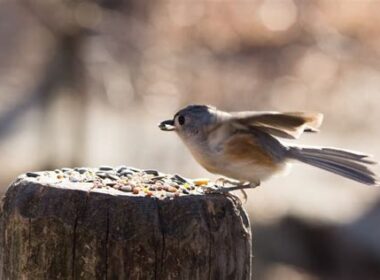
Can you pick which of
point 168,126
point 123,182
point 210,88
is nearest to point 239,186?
point 168,126

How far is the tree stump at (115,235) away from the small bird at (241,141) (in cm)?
97

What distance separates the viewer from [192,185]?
439 cm

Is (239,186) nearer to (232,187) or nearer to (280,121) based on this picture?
(232,187)

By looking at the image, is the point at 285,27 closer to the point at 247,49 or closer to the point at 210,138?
the point at 247,49

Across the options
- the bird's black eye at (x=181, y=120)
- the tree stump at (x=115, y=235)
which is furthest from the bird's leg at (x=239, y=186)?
the tree stump at (x=115, y=235)

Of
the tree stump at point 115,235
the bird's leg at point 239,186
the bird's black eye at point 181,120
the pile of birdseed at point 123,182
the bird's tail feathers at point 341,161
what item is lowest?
the tree stump at point 115,235

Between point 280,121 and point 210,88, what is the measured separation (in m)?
14.1

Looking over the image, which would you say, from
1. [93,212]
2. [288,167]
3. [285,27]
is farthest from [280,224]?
[285,27]

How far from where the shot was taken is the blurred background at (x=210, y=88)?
38.3 feet

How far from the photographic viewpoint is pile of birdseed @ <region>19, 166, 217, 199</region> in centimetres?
384

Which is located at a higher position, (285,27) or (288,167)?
(285,27)

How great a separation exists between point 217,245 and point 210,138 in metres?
1.19

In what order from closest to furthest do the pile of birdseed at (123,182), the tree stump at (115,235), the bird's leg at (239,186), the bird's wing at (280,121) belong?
the tree stump at (115,235), the pile of birdseed at (123,182), the bird's leg at (239,186), the bird's wing at (280,121)

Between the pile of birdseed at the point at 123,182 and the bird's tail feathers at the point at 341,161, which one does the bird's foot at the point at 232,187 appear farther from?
the bird's tail feathers at the point at 341,161
